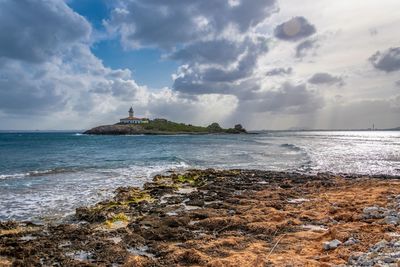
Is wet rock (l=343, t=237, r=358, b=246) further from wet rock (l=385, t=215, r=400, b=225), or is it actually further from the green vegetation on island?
the green vegetation on island

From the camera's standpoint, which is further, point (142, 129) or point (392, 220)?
point (142, 129)

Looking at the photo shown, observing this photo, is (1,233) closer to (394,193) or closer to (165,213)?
(165,213)

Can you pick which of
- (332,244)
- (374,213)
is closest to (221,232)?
(332,244)

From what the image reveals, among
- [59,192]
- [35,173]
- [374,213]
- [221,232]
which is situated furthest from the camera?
[35,173]

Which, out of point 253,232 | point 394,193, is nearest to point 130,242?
point 253,232

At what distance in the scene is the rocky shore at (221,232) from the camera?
8.10 meters

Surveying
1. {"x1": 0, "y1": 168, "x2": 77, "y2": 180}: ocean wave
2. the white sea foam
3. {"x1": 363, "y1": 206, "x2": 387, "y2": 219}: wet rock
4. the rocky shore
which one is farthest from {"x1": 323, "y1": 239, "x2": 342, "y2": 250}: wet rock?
{"x1": 0, "y1": 168, "x2": 77, "y2": 180}: ocean wave

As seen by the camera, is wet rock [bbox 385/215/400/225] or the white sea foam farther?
the white sea foam

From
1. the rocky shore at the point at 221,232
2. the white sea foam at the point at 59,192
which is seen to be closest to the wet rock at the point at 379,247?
the rocky shore at the point at 221,232

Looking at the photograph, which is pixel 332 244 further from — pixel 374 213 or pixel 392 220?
pixel 374 213

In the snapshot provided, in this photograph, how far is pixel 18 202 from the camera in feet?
51.9

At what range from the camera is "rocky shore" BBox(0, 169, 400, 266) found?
8.10 m

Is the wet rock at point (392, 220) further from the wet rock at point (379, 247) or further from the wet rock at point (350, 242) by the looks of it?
the wet rock at point (379, 247)

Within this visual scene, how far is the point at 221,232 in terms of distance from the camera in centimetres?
1062
